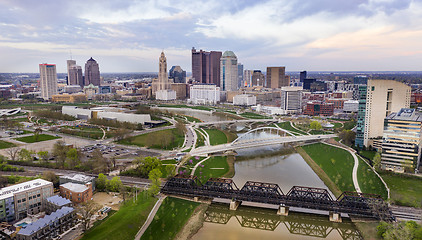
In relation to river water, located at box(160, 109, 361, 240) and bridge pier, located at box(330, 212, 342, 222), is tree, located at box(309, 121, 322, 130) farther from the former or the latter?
bridge pier, located at box(330, 212, 342, 222)

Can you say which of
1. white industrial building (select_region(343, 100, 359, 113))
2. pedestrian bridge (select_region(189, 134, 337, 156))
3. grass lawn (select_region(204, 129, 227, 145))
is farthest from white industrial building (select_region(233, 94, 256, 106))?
pedestrian bridge (select_region(189, 134, 337, 156))

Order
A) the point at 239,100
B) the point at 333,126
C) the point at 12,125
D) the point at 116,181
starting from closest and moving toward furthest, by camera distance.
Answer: the point at 116,181
the point at 12,125
the point at 333,126
the point at 239,100

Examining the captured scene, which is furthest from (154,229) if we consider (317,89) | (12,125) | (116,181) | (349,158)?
(317,89)

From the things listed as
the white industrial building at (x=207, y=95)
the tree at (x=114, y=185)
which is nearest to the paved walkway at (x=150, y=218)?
the tree at (x=114, y=185)

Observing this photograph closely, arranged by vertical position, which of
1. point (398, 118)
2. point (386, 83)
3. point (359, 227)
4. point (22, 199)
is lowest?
point (359, 227)

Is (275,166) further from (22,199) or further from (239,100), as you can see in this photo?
(239,100)
